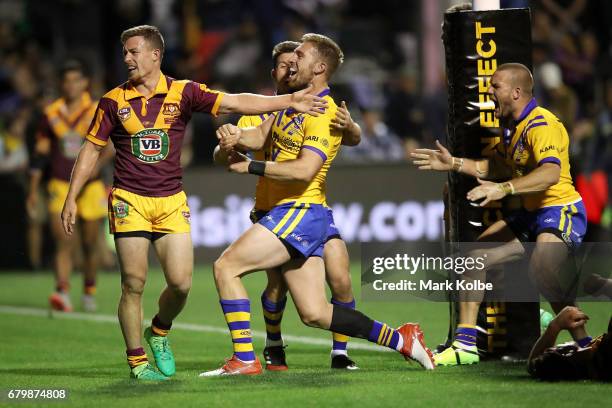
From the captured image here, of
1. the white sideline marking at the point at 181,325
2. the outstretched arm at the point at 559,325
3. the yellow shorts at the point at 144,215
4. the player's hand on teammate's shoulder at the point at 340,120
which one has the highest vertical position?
the player's hand on teammate's shoulder at the point at 340,120

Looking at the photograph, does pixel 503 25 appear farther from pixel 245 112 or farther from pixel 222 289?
pixel 222 289

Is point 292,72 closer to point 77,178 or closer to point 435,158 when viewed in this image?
point 435,158

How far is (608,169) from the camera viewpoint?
63.6 feet

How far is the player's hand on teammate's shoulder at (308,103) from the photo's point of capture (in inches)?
356

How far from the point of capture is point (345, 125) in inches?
366

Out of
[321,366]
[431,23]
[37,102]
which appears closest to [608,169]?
[431,23]

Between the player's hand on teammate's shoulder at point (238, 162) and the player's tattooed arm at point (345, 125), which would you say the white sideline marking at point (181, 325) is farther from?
the player's hand on teammate's shoulder at point (238, 162)

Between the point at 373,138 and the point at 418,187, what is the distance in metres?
2.29

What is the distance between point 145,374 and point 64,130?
6073 mm

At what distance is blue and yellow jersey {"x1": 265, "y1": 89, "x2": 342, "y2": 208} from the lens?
9125 millimetres

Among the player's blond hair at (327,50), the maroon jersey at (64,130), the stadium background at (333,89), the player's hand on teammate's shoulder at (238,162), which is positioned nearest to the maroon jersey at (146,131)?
the player's hand on teammate's shoulder at (238,162)

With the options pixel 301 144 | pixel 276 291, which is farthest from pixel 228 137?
pixel 276 291

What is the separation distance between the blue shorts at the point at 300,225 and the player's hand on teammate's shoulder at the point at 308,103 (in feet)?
2.13

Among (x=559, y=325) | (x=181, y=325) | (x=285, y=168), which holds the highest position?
(x=285, y=168)
